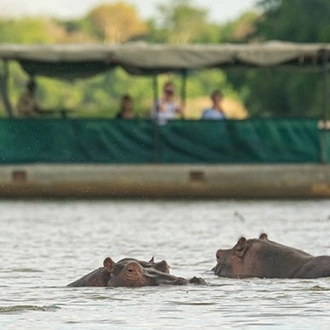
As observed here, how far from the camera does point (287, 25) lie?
48.6m

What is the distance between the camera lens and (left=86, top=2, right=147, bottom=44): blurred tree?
151 metres

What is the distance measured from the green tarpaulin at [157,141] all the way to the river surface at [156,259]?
35.4 inches

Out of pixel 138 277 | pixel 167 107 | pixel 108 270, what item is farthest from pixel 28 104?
pixel 138 277

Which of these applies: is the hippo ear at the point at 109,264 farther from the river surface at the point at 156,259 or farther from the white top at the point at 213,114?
the white top at the point at 213,114

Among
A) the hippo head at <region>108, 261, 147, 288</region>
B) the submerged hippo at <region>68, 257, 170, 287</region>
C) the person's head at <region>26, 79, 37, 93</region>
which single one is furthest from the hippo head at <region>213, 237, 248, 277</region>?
the person's head at <region>26, 79, 37, 93</region>

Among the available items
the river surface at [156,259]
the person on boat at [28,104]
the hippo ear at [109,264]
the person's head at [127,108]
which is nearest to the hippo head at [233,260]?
the river surface at [156,259]

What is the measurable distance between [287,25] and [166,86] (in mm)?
23368

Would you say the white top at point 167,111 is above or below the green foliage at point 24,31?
below

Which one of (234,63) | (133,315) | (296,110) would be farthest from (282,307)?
(296,110)

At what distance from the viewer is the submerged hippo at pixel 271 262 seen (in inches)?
504

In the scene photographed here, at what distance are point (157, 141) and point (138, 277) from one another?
13.0m

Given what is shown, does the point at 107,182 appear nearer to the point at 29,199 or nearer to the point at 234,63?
the point at 29,199

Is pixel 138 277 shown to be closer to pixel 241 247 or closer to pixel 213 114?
pixel 241 247

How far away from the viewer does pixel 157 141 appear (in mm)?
25297
